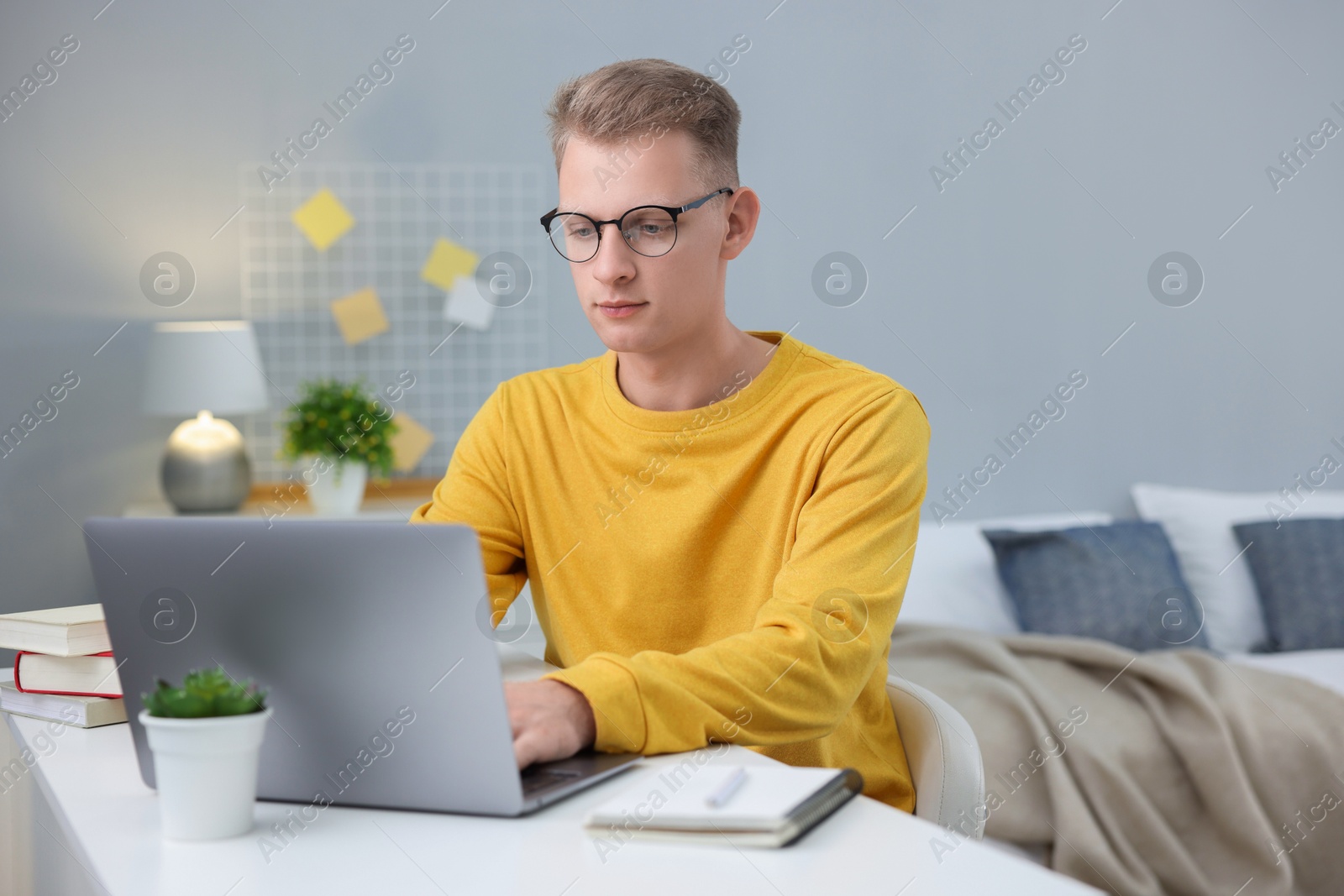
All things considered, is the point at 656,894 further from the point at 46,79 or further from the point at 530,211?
the point at 46,79

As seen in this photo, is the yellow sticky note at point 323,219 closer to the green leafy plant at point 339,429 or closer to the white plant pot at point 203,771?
the green leafy plant at point 339,429

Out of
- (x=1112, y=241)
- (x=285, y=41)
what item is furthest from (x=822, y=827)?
(x=1112, y=241)

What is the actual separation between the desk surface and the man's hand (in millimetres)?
47

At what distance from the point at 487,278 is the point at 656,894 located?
232cm

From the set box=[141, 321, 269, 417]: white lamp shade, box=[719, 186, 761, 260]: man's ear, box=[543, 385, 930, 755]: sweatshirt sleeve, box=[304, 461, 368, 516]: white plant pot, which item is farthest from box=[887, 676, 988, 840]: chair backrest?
box=[141, 321, 269, 417]: white lamp shade

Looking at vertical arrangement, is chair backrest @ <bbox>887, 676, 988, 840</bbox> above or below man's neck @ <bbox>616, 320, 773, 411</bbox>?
below

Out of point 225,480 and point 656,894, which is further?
point 225,480

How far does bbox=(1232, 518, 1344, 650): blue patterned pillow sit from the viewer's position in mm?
2672

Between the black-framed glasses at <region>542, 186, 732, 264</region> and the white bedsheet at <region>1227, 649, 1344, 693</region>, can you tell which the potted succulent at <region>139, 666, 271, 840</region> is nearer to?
the black-framed glasses at <region>542, 186, 732, 264</region>

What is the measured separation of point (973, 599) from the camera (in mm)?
2695

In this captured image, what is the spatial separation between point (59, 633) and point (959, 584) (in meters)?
2.12

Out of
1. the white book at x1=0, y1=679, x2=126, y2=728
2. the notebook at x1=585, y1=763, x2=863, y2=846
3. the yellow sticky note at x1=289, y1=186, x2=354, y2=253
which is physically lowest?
the notebook at x1=585, y1=763, x2=863, y2=846

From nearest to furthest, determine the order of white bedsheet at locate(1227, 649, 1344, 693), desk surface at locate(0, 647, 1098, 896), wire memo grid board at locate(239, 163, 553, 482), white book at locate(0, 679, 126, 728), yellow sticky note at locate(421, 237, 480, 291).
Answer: desk surface at locate(0, 647, 1098, 896) < white book at locate(0, 679, 126, 728) < white bedsheet at locate(1227, 649, 1344, 693) < wire memo grid board at locate(239, 163, 553, 482) < yellow sticky note at locate(421, 237, 480, 291)

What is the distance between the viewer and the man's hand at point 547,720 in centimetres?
80
